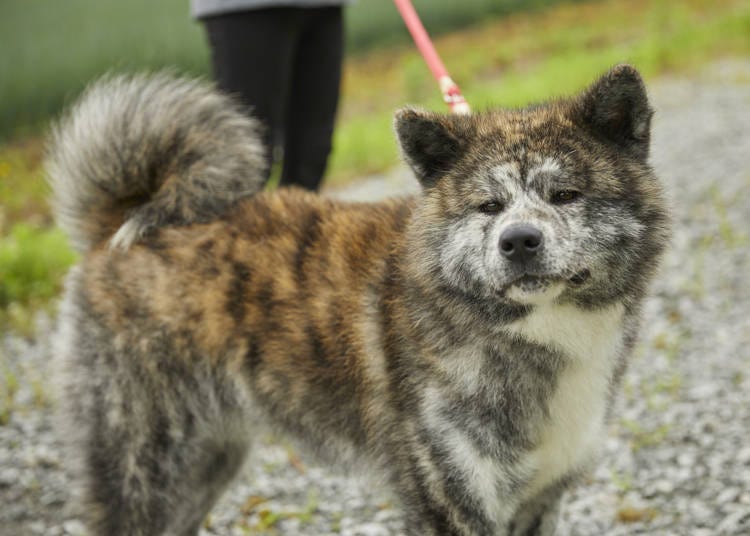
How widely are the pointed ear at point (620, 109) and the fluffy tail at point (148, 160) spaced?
1.26m

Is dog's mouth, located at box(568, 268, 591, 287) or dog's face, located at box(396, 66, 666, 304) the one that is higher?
dog's face, located at box(396, 66, 666, 304)

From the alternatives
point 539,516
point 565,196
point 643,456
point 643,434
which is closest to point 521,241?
point 565,196

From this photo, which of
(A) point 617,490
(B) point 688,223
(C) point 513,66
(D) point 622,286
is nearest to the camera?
(D) point 622,286

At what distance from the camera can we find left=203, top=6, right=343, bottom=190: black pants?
3.75m

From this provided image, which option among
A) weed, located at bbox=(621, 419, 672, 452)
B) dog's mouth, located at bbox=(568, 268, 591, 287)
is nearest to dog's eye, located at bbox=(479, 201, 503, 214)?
dog's mouth, located at bbox=(568, 268, 591, 287)

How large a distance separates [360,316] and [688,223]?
4978 mm

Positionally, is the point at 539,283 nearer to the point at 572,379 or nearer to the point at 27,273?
the point at 572,379

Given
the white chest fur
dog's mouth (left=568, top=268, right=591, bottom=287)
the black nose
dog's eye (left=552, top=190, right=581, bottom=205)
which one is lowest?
the white chest fur

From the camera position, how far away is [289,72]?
3941 mm

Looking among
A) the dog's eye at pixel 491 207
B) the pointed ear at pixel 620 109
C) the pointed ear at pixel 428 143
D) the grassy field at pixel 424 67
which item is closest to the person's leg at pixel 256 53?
the pointed ear at pixel 428 143

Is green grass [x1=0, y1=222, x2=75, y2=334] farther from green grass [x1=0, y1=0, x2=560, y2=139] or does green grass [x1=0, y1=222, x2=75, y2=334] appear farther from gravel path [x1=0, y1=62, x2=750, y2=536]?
green grass [x1=0, y1=0, x2=560, y2=139]

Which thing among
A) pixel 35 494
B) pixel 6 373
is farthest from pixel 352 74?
pixel 35 494

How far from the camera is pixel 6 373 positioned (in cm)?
497

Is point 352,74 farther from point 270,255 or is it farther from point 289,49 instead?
point 270,255
